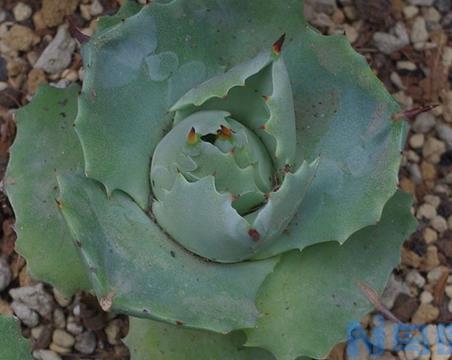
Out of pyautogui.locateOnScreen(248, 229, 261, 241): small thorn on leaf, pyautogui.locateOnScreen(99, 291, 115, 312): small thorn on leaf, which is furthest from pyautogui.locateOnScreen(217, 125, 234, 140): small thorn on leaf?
pyautogui.locateOnScreen(99, 291, 115, 312): small thorn on leaf

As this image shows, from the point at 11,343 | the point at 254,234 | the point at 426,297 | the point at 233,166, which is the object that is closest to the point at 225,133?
the point at 233,166

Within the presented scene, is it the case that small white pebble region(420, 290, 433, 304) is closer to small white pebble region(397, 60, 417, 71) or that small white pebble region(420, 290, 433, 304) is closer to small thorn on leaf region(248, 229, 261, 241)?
small white pebble region(397, 60, 417, 71)

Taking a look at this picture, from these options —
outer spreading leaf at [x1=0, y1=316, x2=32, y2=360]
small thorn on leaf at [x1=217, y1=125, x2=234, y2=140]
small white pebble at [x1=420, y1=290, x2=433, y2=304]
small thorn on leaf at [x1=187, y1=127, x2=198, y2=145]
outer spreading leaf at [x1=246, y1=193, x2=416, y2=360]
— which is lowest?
small white pebble at [x1=420, y1=290, x2=433, y2=304]

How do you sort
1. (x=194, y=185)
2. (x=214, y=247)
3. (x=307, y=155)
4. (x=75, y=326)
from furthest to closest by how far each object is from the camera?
(x=75, y=326)
(x=307, y=155)
(x=214, y=247)
(x=194, y=185)

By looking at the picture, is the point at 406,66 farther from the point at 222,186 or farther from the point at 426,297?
the point at 222,186

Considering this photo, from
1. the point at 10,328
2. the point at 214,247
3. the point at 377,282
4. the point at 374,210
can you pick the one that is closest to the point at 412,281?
the point at 377,282

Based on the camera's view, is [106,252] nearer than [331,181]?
Yes

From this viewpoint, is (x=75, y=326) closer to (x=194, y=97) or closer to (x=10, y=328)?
(x=10, y=328)
